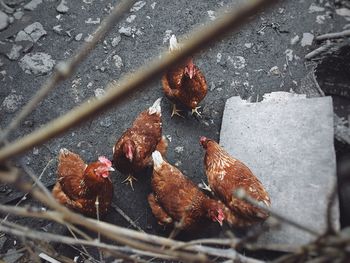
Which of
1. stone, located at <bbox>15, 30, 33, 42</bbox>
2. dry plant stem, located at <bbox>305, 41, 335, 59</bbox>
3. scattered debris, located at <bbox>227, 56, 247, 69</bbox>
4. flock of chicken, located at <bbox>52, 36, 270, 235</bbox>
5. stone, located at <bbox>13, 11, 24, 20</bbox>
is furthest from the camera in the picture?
stone, located at <bbox>13, 11, 24, 20</bbox>

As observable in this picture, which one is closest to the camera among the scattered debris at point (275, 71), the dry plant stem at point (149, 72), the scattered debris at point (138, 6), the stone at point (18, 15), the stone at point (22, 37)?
the dry plant stem at point (149, 72)

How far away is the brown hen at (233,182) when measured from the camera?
284 centimetres

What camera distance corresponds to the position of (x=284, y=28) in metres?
4.55

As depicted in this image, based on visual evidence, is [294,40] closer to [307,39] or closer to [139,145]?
[307,39]

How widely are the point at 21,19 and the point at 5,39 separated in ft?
1.16

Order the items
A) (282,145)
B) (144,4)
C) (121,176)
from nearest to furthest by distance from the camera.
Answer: (282,145), (121,176), (144,4)

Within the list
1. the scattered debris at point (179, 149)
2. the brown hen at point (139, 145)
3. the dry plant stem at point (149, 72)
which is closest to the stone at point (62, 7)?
the brown hen at point (139, 145)

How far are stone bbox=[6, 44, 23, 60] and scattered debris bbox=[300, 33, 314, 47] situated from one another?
3451mm

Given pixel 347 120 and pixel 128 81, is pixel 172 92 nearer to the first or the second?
pixel 347 120

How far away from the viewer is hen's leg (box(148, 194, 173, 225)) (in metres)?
3.25

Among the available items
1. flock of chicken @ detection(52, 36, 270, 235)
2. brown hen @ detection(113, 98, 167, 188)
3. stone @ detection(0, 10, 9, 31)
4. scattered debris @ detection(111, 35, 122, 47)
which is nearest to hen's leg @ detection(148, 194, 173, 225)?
flock of chicken @ detection(52, 36, 270, 235)

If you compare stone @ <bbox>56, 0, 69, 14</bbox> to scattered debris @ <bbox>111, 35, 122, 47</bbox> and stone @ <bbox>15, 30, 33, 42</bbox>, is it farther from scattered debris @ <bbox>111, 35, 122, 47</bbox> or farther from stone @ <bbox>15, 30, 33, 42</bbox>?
scattered debris @ <bbox>111, 35, 122, 47</bbox>

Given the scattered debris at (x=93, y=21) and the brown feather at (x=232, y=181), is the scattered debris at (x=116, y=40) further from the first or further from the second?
the brown feather at (x=232, y=181)

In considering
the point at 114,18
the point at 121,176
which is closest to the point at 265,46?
the point at 121,176
